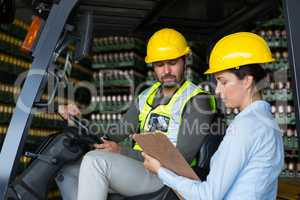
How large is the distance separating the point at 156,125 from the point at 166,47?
0.55m

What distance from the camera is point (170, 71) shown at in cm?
318

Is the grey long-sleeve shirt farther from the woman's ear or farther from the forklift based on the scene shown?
the woman's ear

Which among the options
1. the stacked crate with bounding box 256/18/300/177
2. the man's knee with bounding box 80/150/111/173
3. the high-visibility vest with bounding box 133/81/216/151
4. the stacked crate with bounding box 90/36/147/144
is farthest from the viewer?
the stacked crate with bounding box 90/36/147/144

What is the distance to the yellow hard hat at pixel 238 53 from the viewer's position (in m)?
2.15

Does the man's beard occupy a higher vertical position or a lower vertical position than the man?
higher

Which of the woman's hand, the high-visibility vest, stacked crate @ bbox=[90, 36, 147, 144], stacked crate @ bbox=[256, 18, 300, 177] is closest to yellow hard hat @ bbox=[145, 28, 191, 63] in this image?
the high-visibility vest

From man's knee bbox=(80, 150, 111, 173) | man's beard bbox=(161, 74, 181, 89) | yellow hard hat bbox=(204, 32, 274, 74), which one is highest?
yellow hard hat bbox=(204, 32, 274, 74)

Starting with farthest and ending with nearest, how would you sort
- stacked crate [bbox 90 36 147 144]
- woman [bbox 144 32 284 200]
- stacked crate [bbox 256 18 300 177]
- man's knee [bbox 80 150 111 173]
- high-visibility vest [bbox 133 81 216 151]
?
stacked crate [bbox 90 36 147 144], stacked crate [bbox 256 18 300 177], high-visibility vest [bbox 133 81 216 151], man's knee [bbox 80 150 111 173], woman [bbox 144 32 284 200]

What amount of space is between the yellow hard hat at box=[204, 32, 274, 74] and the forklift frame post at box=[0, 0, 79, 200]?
0.93 metres

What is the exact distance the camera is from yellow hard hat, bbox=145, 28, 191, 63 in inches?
126

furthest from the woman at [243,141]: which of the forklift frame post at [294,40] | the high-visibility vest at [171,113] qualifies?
the high-visibility vest at [171,113]

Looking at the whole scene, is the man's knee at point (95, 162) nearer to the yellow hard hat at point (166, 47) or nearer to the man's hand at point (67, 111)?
the man's hand at point (67, 111)

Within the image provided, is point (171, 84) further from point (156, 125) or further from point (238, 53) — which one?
point (238, 53)

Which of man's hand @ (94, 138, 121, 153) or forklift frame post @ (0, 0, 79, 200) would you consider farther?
man's hand @ (94, 138, 121, 153)
